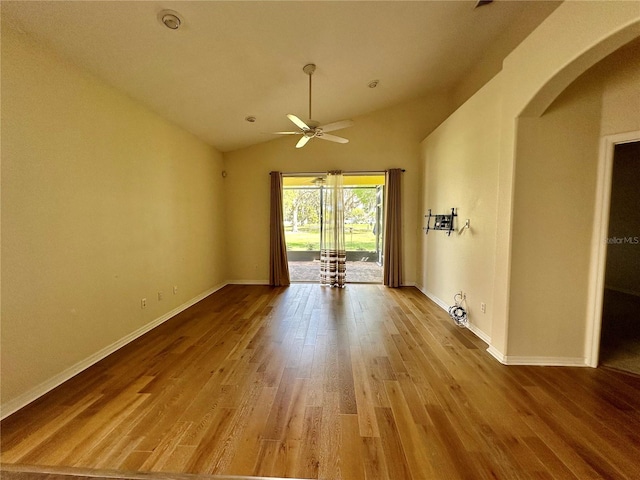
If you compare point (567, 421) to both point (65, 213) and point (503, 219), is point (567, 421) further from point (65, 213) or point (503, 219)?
point (65, 213)

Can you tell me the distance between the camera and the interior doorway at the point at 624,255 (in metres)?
3.17

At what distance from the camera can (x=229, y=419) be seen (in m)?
1.74

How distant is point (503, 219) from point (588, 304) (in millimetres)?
1034

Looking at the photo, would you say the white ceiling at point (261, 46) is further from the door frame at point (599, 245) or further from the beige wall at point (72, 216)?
the door frame at point (599, 245)

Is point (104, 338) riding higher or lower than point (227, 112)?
lower

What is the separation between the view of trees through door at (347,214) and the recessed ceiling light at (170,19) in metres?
3.44

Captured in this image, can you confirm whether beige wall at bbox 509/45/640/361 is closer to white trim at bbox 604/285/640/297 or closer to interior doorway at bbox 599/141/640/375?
interior doorway at bbox 599/141/640/375

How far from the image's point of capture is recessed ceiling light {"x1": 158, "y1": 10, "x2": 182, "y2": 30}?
6.40ft

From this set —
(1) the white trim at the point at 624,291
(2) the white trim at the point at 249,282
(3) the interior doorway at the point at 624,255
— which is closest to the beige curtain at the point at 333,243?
(2) the white trim at the point at 249,282

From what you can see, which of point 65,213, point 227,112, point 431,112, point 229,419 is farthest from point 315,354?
point 431,112

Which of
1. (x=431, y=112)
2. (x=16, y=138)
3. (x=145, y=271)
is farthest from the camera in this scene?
(x=431, y=112)

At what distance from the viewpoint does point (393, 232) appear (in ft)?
16.9

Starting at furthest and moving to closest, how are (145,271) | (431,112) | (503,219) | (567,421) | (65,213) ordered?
1. (431,112)
2. (145,271)
3. (503,219)
4. (65,213)
5. (567,421)

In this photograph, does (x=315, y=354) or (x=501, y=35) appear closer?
(x=315, y=354)
